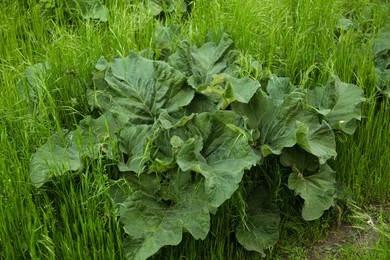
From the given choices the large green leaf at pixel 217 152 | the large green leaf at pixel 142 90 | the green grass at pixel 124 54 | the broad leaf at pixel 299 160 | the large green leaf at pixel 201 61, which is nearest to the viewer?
the large green leaf at pixel 217 152

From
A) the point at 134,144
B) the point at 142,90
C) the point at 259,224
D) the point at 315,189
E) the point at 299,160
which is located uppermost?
the point at 142,90

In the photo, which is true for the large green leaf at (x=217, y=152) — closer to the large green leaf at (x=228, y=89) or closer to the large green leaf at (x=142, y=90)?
the large green leaf at (x=228, y=89)

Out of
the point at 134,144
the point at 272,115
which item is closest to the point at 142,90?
the point at 134,144

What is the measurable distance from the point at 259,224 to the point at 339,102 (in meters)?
0.83

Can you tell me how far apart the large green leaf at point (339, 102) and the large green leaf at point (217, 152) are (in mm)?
587

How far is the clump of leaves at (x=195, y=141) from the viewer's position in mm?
2689

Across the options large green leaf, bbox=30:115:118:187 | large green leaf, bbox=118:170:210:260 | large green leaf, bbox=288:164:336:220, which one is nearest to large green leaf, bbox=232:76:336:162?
large green leaf, bbox=288:164:336:220

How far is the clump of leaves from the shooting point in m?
2.69

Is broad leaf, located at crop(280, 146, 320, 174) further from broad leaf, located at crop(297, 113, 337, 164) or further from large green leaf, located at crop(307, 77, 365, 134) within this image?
large green leaf, located at crop(307, 77, 365, 134)

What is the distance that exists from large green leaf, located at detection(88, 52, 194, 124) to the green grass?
225mm

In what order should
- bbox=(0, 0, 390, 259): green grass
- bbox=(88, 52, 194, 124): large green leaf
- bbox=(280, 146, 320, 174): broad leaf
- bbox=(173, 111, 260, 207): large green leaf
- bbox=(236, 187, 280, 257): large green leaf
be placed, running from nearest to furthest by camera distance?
bbox=(173, 111, 260, 207): large green leaf, bbox=(0, 0, 390, 259): green grass, bbox=(236, 187, 280, 257): large green leaf, bbox=(280, 146, 320, 174): broad leaf, bbox=(88, 52, 194, 124): large green leaf

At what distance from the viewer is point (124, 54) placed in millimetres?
3514

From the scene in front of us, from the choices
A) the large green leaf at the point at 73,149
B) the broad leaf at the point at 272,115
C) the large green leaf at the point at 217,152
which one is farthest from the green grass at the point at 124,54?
the large green leaf at the point at 217,152

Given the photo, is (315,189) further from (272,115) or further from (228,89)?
(228,89)
